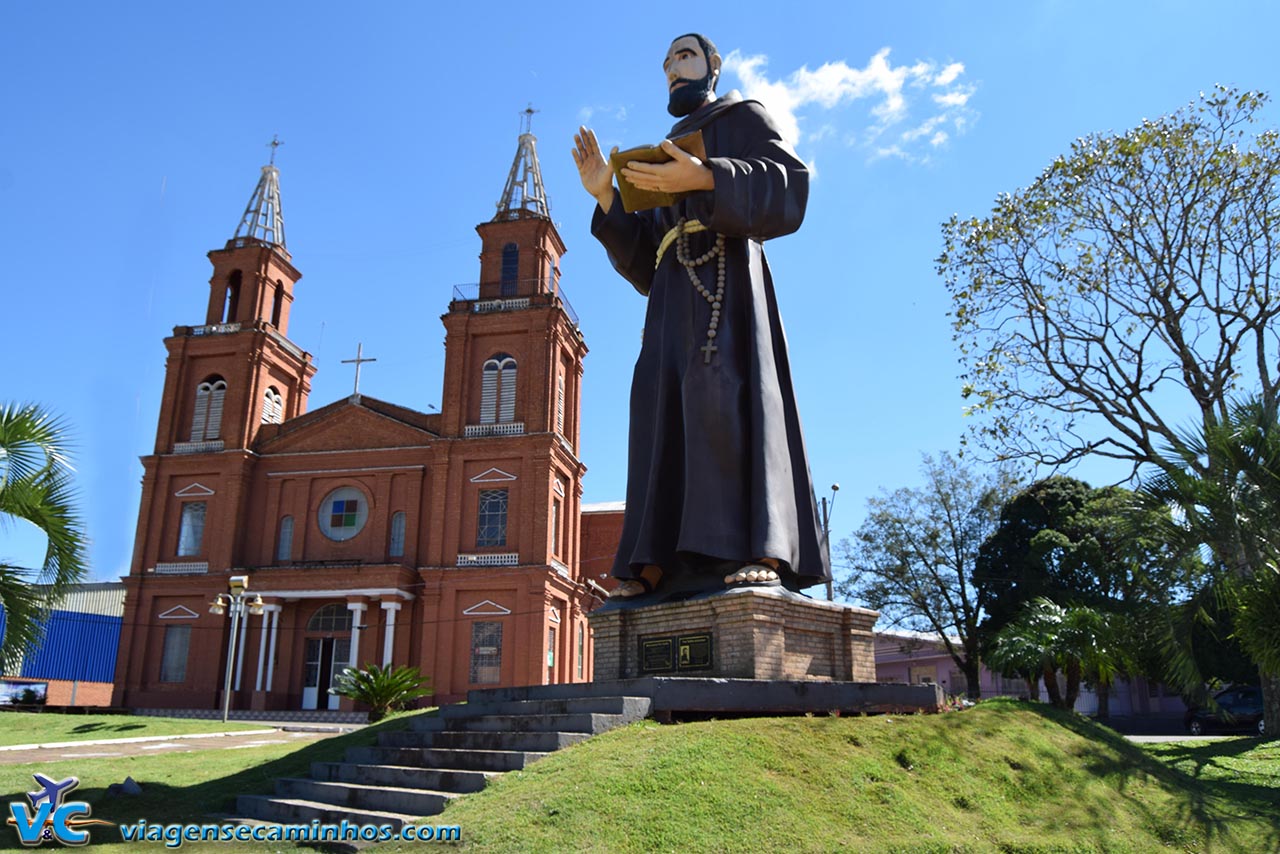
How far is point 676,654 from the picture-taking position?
271 inches

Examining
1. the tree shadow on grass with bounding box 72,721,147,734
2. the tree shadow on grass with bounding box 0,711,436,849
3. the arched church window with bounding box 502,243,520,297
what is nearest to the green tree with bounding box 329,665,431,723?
the tree shadow on grass with bounding box 72,721,147,734

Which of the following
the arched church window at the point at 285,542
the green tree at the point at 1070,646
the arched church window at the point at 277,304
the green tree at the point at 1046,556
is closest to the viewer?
the green tree at the point at 1070,646

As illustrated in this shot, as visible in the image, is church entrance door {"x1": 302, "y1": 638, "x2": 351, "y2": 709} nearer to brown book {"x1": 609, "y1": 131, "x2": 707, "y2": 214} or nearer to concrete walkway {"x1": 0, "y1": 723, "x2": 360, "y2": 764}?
concrete walkway {"x1": 0, "y1": 723, "x2": 360, "y2": 764}

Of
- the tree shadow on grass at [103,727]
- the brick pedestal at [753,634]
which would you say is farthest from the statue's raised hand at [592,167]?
the tree shadow on grass at [103,727]

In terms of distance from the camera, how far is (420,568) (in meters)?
31.3

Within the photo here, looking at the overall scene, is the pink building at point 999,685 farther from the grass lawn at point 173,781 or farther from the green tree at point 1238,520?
the grass lawn at point 173,781

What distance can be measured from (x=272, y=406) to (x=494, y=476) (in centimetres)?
1061

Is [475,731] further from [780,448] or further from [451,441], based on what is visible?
[451,441]

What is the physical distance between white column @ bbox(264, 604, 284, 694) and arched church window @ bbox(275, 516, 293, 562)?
2.23 meters

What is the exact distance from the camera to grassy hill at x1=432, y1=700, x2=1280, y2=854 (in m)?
4.43

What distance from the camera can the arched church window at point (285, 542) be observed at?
33.6 metres

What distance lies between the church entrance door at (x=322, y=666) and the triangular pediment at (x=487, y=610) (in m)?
4.31

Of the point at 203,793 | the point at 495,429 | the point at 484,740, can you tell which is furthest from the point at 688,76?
the point at 495,429

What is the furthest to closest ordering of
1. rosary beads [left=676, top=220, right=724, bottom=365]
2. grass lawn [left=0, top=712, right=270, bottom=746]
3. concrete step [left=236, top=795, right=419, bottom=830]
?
grass lawn [left=0, top=712, right=270, bottom=746] < rosary beads [left=676, top=220, right=724, bottom=365] < concrete step [left=236, top=795, right=419, bottom=830]
